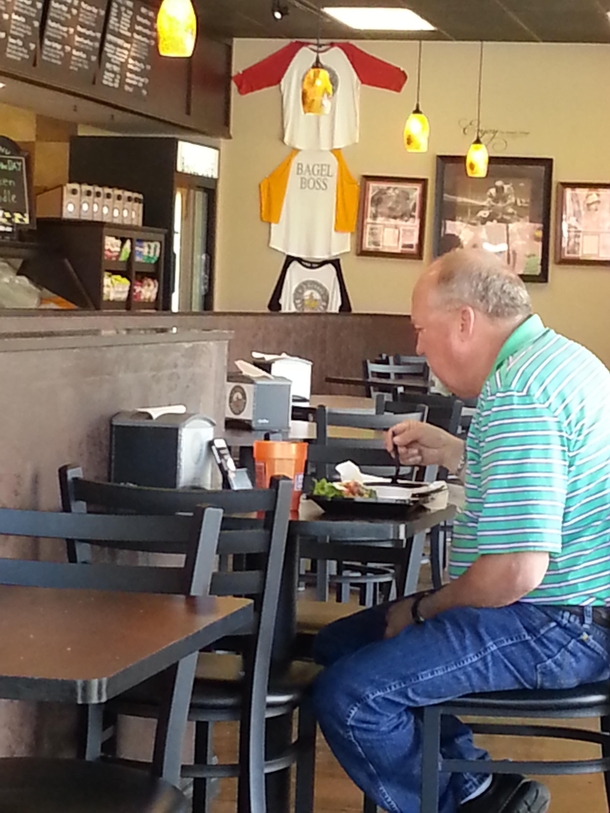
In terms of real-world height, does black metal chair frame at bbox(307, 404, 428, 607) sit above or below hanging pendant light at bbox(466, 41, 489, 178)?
below

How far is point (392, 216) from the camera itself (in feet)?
32.3

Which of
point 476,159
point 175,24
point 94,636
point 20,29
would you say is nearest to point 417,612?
point 94,636

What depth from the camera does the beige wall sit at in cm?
946

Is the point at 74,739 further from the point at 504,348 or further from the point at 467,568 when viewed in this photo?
the point at 504,348

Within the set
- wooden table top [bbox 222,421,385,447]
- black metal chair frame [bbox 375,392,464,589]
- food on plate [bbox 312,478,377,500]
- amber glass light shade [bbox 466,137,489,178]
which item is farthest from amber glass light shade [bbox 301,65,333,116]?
food on plate [bbox 312,478,377,500]

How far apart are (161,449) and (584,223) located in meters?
7.25

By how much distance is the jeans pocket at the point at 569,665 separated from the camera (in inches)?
93.4

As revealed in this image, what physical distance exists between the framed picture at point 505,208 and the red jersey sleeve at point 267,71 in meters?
1.36

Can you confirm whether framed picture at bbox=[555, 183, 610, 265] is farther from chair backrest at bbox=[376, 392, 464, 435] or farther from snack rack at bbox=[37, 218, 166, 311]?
chair backrest at bbox=[376, 392, 464, 435]

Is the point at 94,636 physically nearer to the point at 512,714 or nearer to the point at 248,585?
the point at 248,585

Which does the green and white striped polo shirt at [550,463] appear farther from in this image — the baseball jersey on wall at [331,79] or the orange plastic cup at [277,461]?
the baseball jersey on wall at [331,79]

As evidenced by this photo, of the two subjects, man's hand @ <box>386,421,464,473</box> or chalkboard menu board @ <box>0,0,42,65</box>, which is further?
chalkboard menu board @ <box>0,0,42,65</box>

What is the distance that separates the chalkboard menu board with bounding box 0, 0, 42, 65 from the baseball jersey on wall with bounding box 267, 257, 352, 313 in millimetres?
3175

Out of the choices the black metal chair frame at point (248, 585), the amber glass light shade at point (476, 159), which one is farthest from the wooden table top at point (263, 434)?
the amber glass light shade at point (476, 159)
